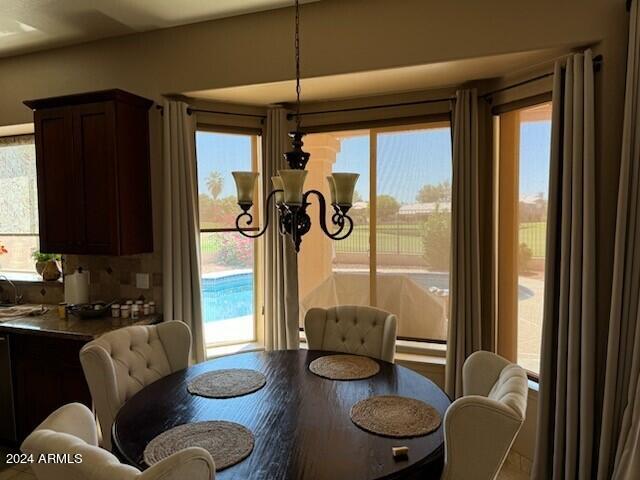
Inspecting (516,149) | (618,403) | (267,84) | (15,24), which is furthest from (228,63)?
(618,403)

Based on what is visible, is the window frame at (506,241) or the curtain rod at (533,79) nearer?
the curtain rod at (533,79)

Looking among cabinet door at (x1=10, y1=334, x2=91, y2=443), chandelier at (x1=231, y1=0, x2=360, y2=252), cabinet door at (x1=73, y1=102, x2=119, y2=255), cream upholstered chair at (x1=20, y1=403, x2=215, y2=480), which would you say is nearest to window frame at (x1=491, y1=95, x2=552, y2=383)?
chandelier at (x1=231, y1=0, x2=360, y2=252)

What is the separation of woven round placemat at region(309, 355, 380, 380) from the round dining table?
42 mm

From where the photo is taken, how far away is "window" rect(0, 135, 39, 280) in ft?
14.2

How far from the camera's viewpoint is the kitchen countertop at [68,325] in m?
2.92

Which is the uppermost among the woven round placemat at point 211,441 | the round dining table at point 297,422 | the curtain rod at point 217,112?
the curtain rod at point 217,112

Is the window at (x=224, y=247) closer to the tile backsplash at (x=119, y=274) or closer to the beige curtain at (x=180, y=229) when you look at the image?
the beige curtain at (x=180, y=229)

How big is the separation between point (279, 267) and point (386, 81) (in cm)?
160

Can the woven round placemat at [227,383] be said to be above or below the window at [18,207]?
below

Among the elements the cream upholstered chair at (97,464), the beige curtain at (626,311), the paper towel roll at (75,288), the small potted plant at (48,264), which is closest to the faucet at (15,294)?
the small potted plant at (48,264)

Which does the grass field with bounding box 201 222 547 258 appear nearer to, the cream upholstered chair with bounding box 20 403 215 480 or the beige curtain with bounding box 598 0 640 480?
the beige curtain with bounding box 598 0 640 480

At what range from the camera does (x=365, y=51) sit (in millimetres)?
2781

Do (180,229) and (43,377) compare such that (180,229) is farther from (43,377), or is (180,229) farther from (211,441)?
(211,441)

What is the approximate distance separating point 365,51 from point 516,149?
49.4 inches
